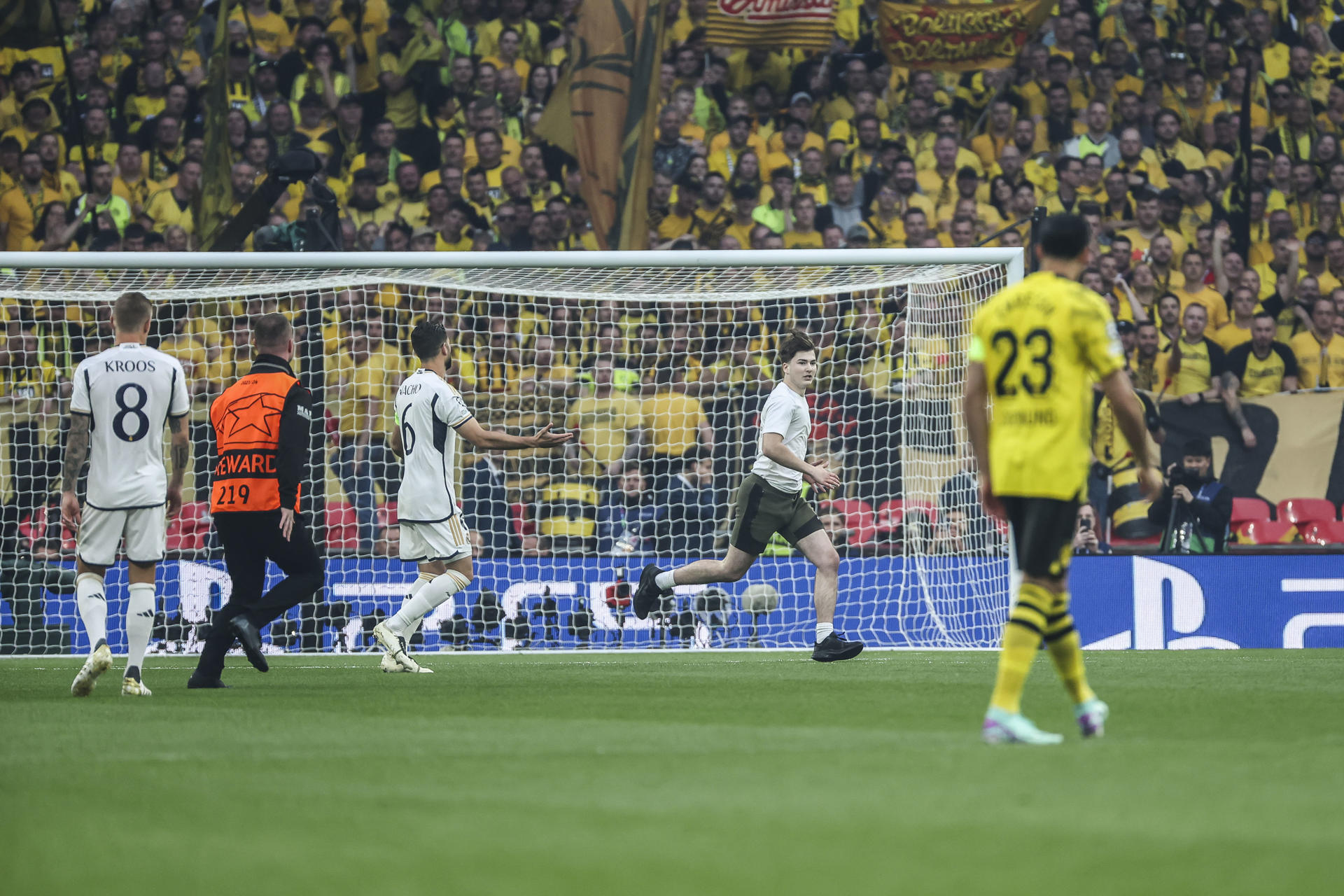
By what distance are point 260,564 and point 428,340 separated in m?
1.71

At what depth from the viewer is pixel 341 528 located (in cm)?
1267

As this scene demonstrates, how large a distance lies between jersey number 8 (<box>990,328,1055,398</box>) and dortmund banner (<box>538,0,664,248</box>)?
8931mm

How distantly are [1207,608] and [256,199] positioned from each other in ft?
26.9

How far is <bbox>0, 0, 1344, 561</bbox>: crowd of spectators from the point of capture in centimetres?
1329

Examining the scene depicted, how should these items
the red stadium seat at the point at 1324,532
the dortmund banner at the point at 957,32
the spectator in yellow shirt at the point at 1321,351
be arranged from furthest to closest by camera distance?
the dortmund banner at the point at 957,32 < the spectator in yellow shirt at the point at 1321,351 < the red stadium seat at the point at 1324,532

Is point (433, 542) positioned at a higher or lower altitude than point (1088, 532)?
higher

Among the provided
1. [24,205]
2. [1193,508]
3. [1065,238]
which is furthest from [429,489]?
[24,205]

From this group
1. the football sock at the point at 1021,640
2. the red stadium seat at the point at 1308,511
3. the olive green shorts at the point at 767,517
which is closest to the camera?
the football sock at the point at 1021,640

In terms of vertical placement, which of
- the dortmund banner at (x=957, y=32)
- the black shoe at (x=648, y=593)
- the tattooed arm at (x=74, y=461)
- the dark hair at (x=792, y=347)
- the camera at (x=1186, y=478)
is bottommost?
the black shoe at (x=648, y=593)

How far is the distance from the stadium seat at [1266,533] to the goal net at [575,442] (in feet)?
8.10

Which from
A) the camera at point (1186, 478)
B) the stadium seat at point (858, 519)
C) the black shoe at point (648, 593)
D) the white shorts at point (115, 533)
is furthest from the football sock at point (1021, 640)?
the camera at point (1186, 478)

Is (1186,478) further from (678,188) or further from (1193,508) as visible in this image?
(678,188)

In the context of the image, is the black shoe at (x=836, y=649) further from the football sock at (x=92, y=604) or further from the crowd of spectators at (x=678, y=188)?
the football sock at (x=92, y=604)

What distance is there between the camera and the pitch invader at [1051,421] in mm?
5500
